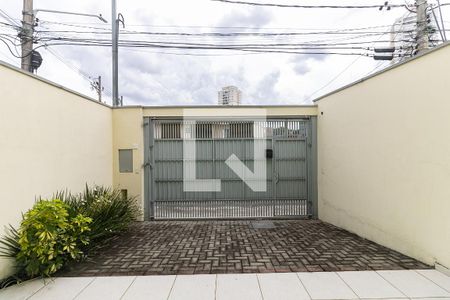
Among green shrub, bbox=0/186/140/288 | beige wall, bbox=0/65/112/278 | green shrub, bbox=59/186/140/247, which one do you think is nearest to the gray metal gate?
green shrub, bbox=59/186/140/247

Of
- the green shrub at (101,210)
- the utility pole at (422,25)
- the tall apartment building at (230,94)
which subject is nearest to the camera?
the green shrub at (101,210)

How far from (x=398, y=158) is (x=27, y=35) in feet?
26.9

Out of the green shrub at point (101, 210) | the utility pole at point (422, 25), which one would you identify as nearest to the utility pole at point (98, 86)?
the green shrub at point (101, 210)

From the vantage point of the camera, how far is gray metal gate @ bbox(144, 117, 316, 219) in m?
6.40

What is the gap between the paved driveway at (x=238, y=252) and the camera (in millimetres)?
3414

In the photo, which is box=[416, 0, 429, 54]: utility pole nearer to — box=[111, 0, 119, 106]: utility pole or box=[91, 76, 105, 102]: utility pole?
box=[111, 0, 119, 106]: utility pole

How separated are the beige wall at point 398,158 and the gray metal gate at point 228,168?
0.89 metres

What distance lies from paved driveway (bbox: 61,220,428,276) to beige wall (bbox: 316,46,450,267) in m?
0.37

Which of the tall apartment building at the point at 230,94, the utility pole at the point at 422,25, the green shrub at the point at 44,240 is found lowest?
the green shrub at the point at 44,240

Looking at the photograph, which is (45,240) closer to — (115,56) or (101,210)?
(101,210)

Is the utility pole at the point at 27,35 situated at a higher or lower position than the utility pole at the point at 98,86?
lower

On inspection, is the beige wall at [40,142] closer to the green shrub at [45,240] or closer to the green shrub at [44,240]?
the green shrub at [44,240]

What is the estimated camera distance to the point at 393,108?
4004 millimetres

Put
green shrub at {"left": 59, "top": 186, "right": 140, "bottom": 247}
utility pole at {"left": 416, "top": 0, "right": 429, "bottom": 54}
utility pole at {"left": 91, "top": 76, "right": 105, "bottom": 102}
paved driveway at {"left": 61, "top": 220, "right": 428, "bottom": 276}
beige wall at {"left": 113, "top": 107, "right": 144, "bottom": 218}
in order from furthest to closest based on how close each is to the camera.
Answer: utility pole at {"left": 91, "top": 76, "right": 105, "bottom": 102} → utility pole at {"left": 416, "top": 0, "right": 429, "bottom": 54} → beige wall at {"left": 113, "top": 107, "right": 144, "bottom": 218} → green shrub at {"left": 59, "top": 186, "right": 140, "bottom": 247} → paved driveway at {"left": 61, "top": 220, "right": 428, "bottom": 276}
